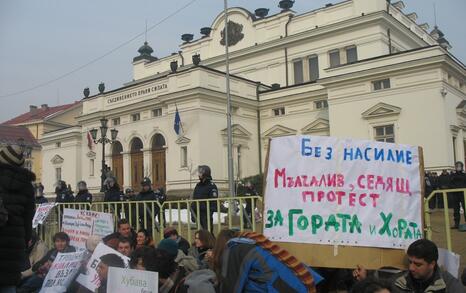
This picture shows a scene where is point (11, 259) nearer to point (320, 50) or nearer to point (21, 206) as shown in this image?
point (21, 206)

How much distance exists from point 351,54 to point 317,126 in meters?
7.21

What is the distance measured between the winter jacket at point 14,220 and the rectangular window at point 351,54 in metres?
32.9

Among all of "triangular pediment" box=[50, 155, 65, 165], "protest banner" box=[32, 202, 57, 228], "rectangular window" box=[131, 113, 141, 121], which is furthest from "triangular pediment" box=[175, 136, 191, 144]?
"protest banner" box=[32, 202, 57, 228]

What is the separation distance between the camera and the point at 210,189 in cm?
935

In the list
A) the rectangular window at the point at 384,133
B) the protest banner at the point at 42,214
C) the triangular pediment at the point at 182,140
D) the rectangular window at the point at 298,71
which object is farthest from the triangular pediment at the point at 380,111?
the protest banner at the point at 42,214

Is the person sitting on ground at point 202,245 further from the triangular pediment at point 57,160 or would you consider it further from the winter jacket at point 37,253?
the triangular pediment at point 57,160

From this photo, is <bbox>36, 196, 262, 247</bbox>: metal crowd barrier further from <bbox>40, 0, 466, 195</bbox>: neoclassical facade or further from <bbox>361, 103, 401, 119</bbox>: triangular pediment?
<bbox>361, 103, 401, 119</bbox>: triangular pediment

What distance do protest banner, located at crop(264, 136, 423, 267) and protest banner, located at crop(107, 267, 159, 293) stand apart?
1.12 metres

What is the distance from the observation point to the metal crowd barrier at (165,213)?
7625mm

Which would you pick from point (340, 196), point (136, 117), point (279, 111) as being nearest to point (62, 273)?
point (340, 196)

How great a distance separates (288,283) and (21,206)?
2617 mm

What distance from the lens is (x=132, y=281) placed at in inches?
177

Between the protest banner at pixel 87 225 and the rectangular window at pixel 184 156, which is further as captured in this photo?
the rectangular window at pixel 184 156

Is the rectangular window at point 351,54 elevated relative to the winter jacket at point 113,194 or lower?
elevated
